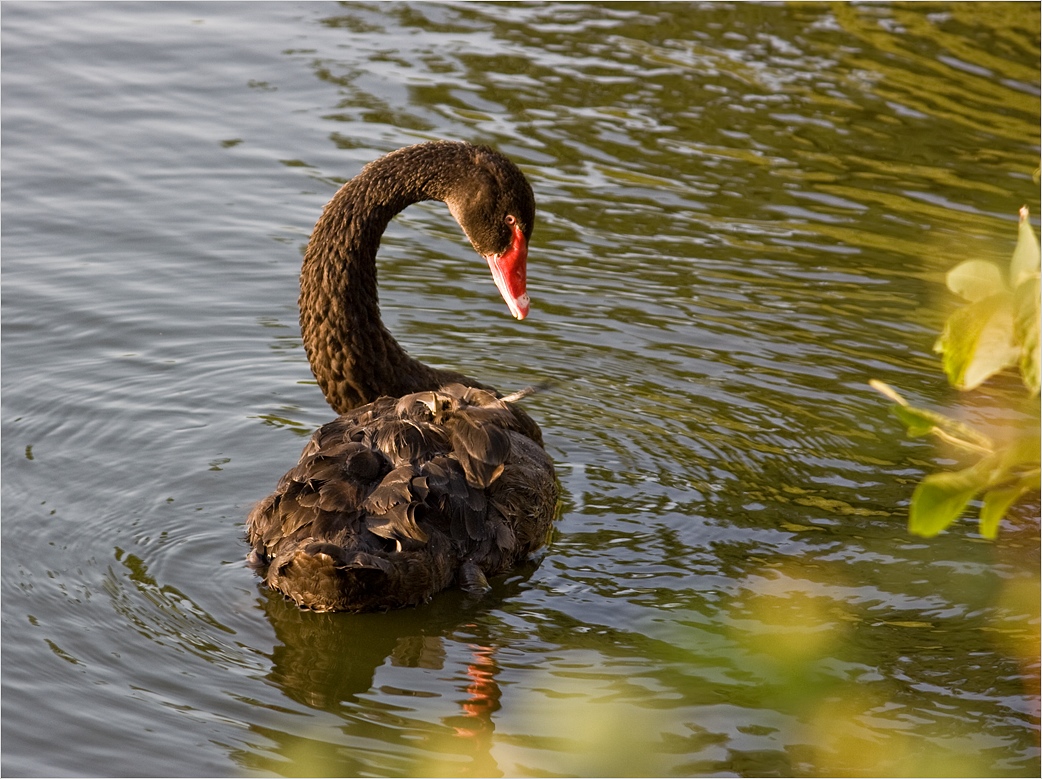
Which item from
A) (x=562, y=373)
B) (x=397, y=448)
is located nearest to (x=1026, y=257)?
(x=397, y=448)

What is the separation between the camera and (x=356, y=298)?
6.21m

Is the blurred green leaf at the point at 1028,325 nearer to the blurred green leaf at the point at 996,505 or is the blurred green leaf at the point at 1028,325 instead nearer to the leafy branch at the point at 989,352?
the leafy branch at the point at 989,352

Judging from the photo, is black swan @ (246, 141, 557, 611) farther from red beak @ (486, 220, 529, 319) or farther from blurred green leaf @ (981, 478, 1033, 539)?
blurred green leaf @ (981, 478, 1033, 539)

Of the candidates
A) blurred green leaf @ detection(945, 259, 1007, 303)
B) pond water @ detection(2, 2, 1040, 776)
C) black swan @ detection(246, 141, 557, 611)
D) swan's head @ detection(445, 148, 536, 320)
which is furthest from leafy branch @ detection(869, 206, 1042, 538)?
swan's head @ detection(445, 148, 536, 320)

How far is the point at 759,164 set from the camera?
9.53 meters

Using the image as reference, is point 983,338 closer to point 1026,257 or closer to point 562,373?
point 1026,257

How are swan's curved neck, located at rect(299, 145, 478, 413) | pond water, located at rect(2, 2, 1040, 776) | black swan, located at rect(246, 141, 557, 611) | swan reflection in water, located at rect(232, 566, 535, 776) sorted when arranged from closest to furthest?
1. swan reflection in water, located at rect(232, 566, 535, 776)
2. pond water, located at rect(2, 2, 1040, 776)
3. black swan, located at rect(246, 141, 557, 611)
4. swan's curved neck, located at rect(299, 145, 478, 413)

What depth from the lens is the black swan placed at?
16.2 feet

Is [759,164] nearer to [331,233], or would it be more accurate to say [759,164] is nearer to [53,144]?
[331,233]

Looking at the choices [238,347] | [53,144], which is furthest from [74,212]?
[238,347]

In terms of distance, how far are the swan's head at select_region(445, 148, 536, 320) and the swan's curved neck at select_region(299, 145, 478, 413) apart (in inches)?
5.8

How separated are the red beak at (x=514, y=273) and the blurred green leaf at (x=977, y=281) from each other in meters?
4.30

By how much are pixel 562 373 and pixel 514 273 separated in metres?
0.93

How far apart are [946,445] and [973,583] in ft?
4.27
